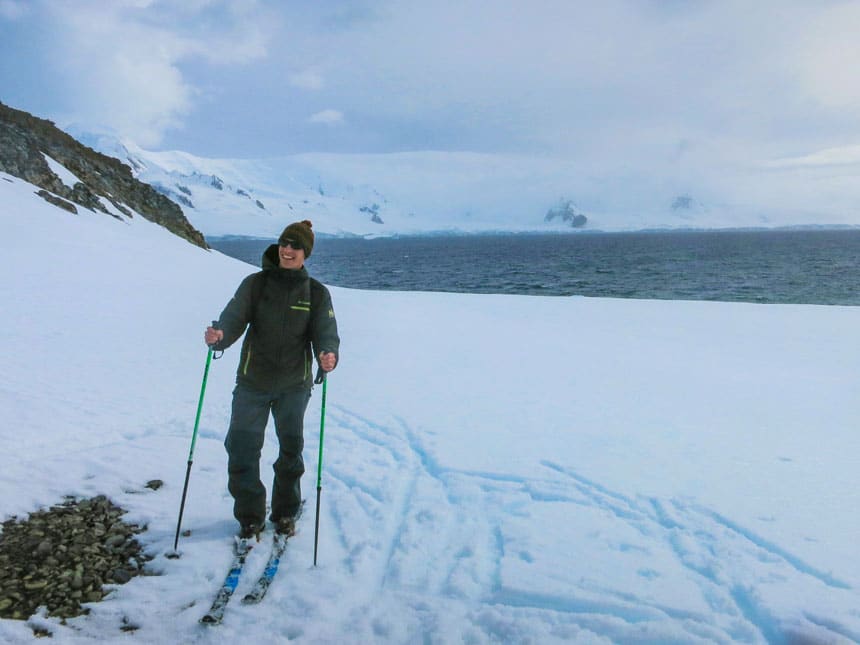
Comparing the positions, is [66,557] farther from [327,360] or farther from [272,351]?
[327,360]

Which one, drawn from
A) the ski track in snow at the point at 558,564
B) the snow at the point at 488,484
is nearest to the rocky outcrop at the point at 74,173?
the snow at the point at 488,484

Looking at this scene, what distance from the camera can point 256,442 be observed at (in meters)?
4.72

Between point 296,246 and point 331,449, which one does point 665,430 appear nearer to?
point 331,449

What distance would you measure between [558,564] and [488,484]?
5.28 ft

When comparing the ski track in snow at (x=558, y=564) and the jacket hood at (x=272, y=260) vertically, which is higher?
the jacket hood at (x=272, y=260)

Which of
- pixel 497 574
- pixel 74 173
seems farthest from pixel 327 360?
pixel 74 173

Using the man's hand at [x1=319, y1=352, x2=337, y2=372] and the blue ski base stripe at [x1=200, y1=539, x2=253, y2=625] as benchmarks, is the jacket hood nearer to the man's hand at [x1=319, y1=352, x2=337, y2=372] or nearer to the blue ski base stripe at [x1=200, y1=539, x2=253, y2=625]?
the man's hand at [x1=319, y1=352, x2=337, y2=372]

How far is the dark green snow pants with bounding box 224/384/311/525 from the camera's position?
469cm

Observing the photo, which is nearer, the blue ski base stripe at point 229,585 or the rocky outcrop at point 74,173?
the blue ski base stripe at point 229,585

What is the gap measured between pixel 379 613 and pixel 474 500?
1992 mm

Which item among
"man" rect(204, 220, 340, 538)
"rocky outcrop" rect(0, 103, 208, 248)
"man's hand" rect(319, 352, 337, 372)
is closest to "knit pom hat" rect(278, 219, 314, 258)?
"man" rect(204, 220, 340, 538)

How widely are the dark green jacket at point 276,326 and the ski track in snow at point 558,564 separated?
165 centimetres

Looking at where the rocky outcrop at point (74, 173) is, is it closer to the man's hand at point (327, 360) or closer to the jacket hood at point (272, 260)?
the jacket hood at point (272, 260)

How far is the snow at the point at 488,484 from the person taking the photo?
3891 millimetres
